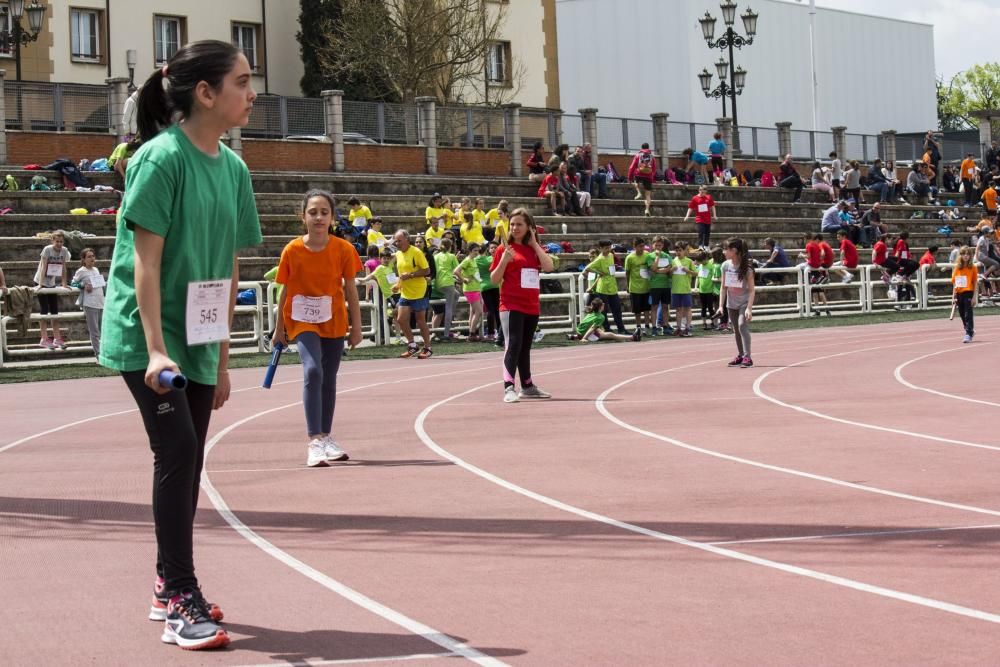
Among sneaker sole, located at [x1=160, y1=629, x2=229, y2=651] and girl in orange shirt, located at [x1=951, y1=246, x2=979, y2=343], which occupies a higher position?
girl in orange shirt, located at [x1=951, y1=246, x2=979, y2=343]

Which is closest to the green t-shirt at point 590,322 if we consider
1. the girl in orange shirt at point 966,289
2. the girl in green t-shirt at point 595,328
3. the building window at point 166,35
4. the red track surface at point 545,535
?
the girl in green t-shirt at point 595,328

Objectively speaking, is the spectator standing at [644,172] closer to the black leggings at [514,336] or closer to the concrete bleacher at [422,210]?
the concrete bleacher at [422,210]

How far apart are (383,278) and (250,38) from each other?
28141 mm

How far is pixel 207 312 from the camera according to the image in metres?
5.61

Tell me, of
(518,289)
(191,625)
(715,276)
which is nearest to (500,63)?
(715,276)

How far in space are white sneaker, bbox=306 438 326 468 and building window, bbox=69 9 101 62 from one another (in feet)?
129

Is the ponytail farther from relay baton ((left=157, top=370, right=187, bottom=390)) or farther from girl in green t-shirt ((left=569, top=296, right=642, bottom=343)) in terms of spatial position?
girl in green t-shirt ((left=569, top=296, right=642, bottom=343))

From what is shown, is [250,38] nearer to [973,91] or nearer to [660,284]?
[660,284]

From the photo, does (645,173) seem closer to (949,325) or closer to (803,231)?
(803,231)

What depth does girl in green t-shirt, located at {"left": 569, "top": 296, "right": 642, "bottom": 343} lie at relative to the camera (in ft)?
95.0

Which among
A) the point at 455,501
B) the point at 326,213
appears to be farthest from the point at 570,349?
the point at 455,501

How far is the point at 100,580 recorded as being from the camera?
682 cm

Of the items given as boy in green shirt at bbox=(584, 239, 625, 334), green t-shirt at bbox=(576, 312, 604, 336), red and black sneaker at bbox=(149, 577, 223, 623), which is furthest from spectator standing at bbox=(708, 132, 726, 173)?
red and black sneaker at bbox=(149, 577, 223, 623)

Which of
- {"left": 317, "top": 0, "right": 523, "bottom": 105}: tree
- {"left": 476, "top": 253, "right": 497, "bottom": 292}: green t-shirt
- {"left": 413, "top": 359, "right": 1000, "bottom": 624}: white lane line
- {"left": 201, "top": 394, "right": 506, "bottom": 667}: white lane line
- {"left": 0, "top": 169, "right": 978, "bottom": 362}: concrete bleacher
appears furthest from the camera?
{"left": 317, "top": 0, "right": 523, "bottom": 105}: tree
